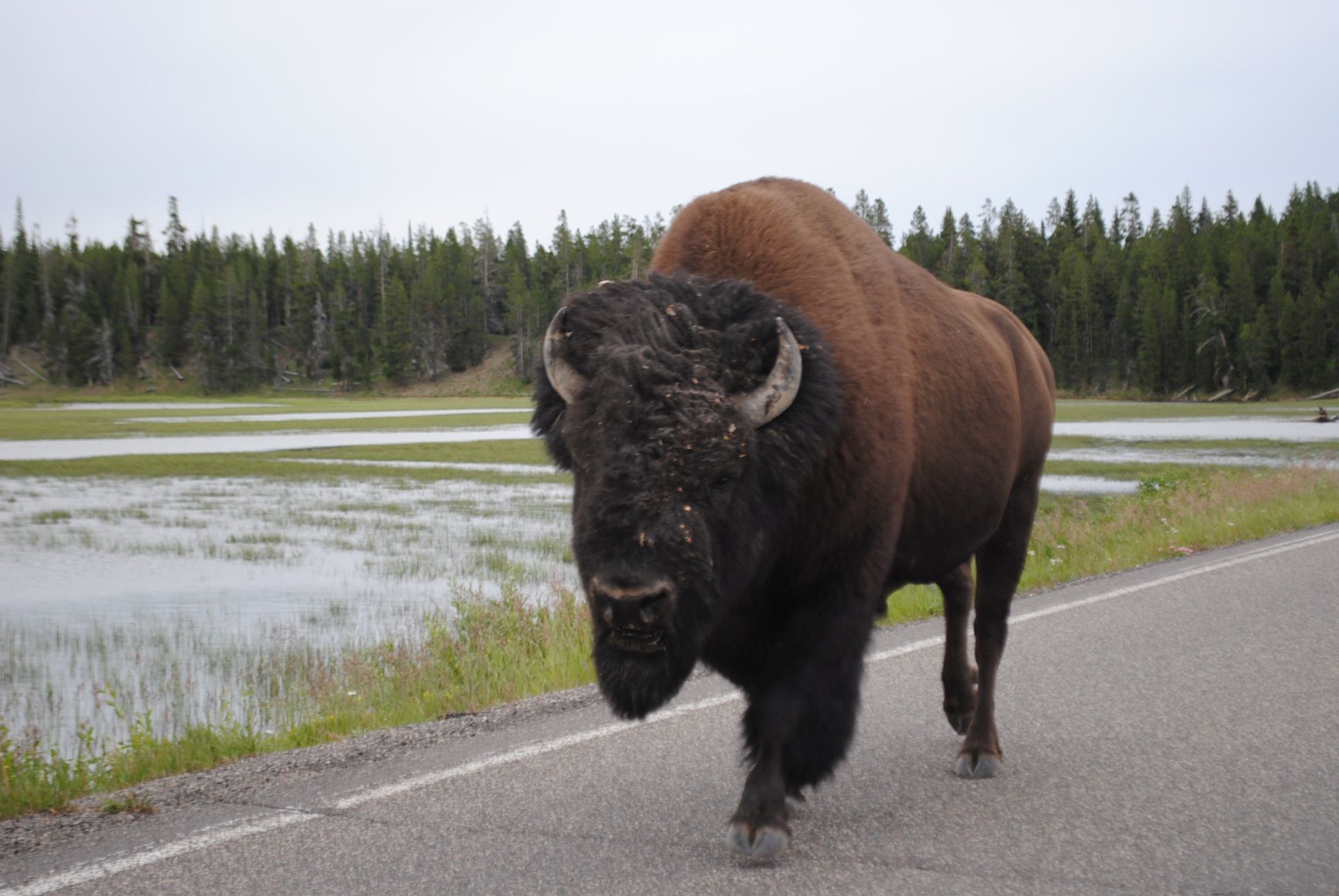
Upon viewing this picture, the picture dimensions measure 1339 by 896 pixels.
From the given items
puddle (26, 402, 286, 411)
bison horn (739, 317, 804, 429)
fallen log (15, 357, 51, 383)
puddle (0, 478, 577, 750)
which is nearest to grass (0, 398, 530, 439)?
puddle (26, 402, 286, 411)

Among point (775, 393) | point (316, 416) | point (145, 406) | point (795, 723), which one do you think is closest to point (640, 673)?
point (795, 723)

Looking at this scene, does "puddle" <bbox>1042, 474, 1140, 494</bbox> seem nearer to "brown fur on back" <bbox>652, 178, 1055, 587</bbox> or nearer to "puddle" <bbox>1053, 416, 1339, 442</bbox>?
"puddle" <bbox>1053, 416, 1339, 442</bbox>

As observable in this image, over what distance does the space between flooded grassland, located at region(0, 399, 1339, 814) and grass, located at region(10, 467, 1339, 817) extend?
0.12 ft

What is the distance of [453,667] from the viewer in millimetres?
7496

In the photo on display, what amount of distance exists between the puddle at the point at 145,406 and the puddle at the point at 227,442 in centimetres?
3211

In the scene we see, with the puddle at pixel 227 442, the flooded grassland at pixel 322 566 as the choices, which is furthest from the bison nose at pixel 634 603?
the puddle at pixel 227 442

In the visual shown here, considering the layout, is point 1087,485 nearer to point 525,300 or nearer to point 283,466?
point 283,466

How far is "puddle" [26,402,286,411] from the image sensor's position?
231 ft

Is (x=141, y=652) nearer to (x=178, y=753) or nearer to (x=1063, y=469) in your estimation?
(x=178, y=753)

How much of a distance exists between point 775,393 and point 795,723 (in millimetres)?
1107

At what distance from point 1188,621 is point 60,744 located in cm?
743

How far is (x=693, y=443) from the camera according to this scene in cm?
337

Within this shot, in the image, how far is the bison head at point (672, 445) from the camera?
128 inches

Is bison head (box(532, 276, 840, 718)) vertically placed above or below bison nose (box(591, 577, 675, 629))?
above
